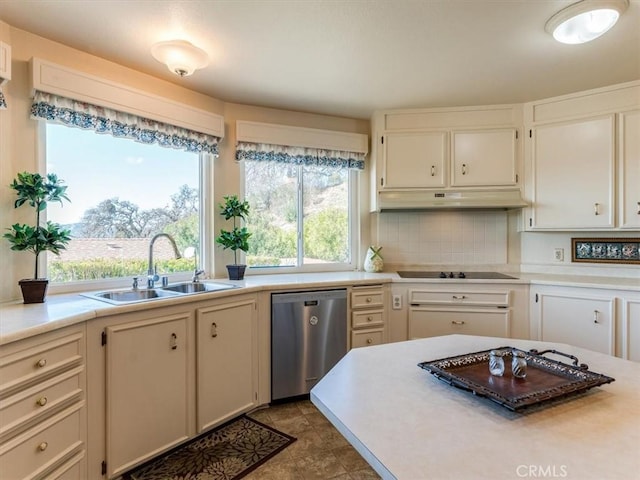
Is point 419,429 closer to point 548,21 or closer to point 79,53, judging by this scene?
point 548,21

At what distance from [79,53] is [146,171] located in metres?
0.78

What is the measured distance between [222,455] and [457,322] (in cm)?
196

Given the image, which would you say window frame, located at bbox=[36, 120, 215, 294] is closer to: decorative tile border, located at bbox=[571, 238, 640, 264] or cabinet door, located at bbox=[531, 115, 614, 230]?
cabinet door, located at bbox=[531, 115, 614, 230]

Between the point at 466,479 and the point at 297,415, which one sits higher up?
the point at 466,479

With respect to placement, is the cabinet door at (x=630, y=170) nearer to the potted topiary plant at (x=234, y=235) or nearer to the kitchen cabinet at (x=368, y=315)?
the kitchen cabinet at (x=368, y=315)

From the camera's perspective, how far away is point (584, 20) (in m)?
1.72

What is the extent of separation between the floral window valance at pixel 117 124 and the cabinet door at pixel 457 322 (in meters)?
2.15

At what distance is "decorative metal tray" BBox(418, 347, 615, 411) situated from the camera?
2.85ft

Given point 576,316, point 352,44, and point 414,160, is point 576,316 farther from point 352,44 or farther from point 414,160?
point 352,44

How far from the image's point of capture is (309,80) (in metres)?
2.51

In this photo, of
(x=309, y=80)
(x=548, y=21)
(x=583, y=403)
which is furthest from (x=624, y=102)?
(x=583, y=403)

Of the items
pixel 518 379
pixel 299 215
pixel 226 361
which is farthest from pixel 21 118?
pixel 518 379

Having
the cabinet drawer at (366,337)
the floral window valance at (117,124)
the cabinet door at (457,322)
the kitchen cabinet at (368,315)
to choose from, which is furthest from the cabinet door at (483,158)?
the floral window valance at (117,124)

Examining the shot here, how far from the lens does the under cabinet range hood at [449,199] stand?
2.93 meters
